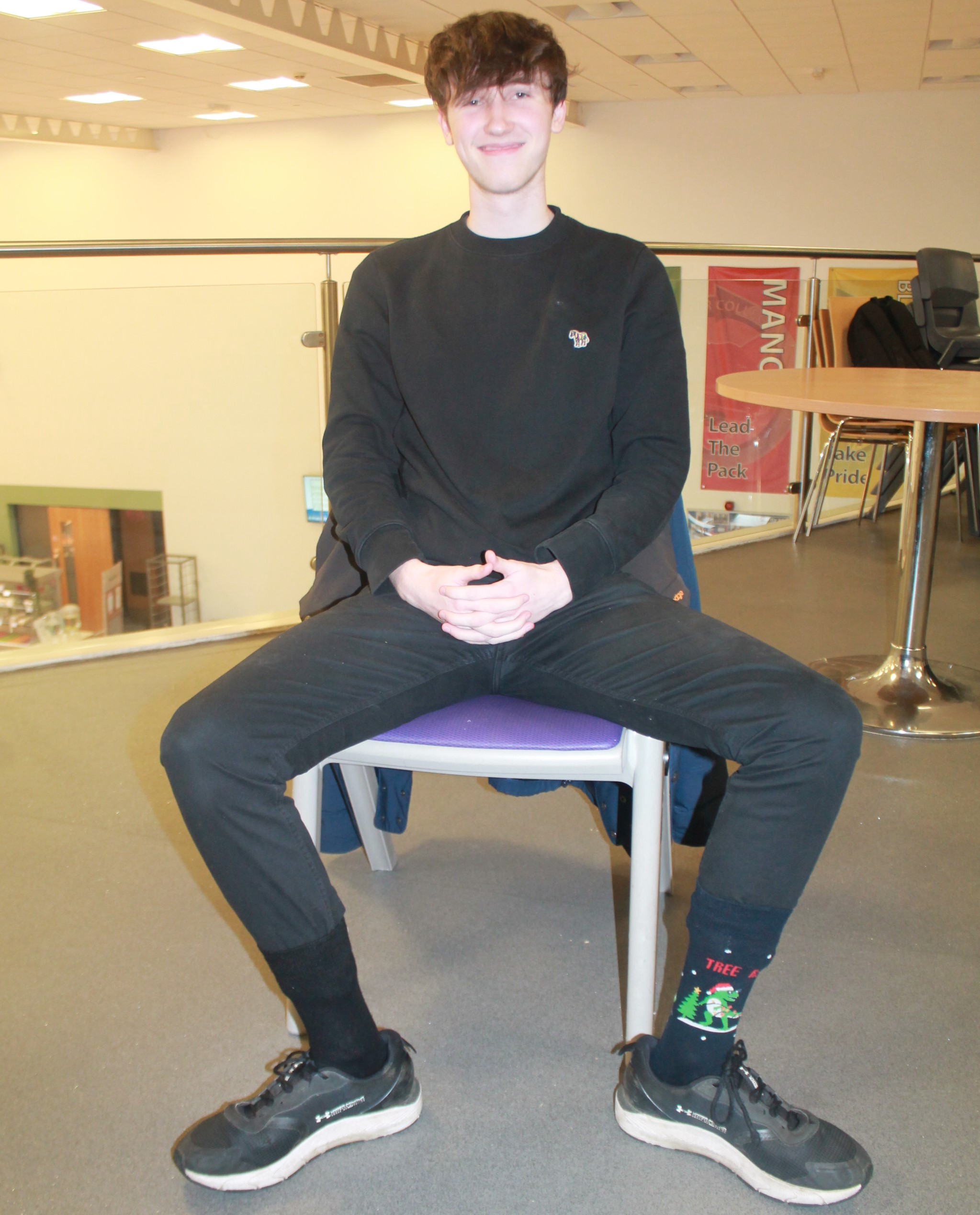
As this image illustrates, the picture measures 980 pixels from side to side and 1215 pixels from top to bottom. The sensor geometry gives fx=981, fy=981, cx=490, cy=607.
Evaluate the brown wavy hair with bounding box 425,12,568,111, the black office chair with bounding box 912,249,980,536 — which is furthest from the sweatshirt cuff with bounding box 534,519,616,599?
the black office chair with bounding box 912,249,980,536

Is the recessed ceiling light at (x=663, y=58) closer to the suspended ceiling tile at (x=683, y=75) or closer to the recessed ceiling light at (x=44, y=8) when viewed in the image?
the suspended ceiling tile at (x=683, y=75)

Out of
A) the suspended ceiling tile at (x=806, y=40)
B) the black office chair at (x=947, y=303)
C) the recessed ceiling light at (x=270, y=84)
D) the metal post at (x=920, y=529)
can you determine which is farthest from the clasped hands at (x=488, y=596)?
the recessed ceiling light at (x=270, y=84)

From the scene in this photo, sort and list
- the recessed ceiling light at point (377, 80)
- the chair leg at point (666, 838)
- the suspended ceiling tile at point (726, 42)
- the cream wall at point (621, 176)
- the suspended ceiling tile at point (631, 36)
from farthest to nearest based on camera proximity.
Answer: the recessed ceiling light at point (377, 80)
the cream wall at point (621, 176)
the suspended ceiling tile at point (631, 36)
the suspended ceiling tile at point (726, 42)
the chair leg at point (666, 838)

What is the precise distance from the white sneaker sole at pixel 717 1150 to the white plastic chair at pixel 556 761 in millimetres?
107

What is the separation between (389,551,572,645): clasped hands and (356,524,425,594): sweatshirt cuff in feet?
0.06

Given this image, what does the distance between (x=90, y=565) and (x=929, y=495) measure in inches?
83.3

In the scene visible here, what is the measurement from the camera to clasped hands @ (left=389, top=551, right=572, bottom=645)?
3.43ft

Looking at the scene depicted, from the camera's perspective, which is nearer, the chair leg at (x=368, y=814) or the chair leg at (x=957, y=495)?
the chair leg at (x=368, y=814)

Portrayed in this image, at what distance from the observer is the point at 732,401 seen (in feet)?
12.2

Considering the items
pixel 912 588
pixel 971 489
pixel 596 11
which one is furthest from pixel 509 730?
pixel 596 11

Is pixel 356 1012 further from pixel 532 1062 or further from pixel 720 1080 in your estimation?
pixel 720 1080

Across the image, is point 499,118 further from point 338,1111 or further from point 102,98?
point 102,98

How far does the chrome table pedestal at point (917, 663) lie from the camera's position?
6.70 ft

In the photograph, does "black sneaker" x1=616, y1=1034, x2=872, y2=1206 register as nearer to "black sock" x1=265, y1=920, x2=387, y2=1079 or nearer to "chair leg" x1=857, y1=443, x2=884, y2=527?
"black sock" x1=265, y1=920, x2=387, y2=1079
